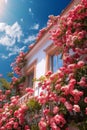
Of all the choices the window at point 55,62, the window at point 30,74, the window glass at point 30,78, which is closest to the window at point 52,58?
the window at point 55,62

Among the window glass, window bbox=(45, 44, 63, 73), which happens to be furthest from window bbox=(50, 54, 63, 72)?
the window glass

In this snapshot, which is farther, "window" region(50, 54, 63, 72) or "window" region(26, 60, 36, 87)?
"window" region(26, 60, 36, 87)

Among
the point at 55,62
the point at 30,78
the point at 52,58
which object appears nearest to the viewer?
the point at 55,62

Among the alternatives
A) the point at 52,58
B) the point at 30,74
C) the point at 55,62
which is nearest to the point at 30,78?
the point at 30,74

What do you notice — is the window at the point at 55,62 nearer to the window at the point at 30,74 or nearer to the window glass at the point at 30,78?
the window at the point at 30,74

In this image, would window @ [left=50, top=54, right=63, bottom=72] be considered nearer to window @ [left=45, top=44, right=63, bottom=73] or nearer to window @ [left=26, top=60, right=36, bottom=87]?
window @ [left=45, top=44, right=63, bottom=73]

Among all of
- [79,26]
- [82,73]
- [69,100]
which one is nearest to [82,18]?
[79,26]

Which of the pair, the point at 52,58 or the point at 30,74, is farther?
the point at 30,74

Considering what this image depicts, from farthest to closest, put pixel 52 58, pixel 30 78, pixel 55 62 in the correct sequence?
pixel 30 78 < pixel 52 58 < pixel 55 62

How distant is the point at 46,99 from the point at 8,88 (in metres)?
6.81

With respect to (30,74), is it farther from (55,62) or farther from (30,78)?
(55,62)

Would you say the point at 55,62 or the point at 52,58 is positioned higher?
the point at 52,58

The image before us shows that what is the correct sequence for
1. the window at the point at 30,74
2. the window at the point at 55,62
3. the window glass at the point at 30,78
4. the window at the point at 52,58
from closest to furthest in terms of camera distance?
the window at the point at 55,62
the window at the point at 52,58
the window at the point at 30,74
the window glass at the point at 30,78

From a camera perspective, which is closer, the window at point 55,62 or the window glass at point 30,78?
the window at point 55,62
